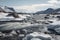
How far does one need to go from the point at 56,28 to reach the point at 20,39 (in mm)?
1840

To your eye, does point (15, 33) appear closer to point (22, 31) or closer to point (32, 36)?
point (22, 31)

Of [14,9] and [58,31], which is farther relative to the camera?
[14,9]

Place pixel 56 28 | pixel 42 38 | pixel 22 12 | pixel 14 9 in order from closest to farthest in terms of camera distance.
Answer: pixel 42 38 < pixel 56 28 < pixel 14 9 < pixel 22 12

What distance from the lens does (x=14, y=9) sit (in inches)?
432

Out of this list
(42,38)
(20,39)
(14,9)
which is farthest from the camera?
(14,9)

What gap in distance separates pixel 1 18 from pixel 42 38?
14.4 feet

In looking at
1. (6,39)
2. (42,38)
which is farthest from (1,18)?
(42,38)

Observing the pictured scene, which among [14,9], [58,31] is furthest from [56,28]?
[14,9]

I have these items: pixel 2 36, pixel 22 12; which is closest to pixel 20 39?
pixel 2 36

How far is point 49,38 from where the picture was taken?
17.7ft

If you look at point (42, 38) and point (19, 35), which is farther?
point (19, 35)

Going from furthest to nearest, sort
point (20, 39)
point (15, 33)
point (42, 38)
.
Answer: point (15, 33), point (20, 39), point (42, 38)

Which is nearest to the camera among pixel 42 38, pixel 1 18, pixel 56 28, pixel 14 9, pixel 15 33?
pixel 42 38

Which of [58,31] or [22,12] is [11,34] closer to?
[58,31]
